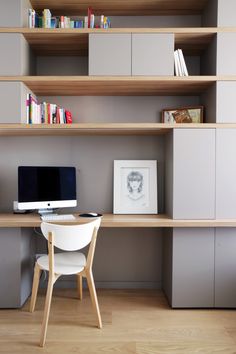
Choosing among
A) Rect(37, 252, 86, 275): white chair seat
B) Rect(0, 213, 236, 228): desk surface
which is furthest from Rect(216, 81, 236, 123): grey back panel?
Rect(37, 252, 86, 275): white chair seat

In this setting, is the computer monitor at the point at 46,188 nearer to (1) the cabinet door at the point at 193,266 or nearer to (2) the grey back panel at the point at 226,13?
(1) the cabinet door at the point at 193,266

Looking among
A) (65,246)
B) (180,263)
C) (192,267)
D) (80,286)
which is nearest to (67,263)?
(65,246)

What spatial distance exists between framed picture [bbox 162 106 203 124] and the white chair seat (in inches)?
59.3

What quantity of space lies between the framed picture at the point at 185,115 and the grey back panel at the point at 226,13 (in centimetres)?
70

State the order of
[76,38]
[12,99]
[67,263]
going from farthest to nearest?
1. [76,38]
2. [12,99]
3. [67,263]

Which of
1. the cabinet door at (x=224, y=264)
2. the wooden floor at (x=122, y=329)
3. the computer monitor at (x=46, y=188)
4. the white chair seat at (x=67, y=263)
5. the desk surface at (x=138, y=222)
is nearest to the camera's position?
the wooden floor at (x=122, y=329)

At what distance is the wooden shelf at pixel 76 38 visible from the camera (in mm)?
2574

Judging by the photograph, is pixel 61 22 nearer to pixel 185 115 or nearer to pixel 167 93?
pixel 167 93

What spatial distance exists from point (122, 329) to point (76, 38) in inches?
93.7

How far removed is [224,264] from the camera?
262cm

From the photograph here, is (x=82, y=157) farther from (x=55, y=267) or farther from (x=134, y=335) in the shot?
(x=134, y=335)

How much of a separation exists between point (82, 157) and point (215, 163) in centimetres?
126

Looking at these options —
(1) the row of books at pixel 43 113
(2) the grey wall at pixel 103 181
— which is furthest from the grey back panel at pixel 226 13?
(1) the row of books at pixel 43 113

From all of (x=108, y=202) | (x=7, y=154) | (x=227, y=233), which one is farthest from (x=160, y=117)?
(x=7, y=154)
